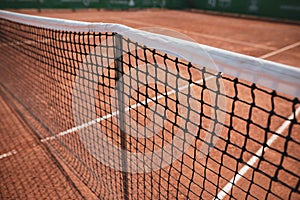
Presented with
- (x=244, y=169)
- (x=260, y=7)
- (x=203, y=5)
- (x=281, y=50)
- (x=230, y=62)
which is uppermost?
(x=203, y=5)

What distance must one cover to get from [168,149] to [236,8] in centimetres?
2412

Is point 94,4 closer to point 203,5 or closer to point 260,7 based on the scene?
point 203,5

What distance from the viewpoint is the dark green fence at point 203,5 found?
19.1 m

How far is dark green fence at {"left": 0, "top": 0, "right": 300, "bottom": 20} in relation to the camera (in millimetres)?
19062

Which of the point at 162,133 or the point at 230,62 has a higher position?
the point at 230,62

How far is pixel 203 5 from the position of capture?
26969mm

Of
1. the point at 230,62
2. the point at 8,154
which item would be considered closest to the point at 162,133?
the point at 230,62

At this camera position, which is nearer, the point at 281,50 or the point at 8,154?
the point at 8,154

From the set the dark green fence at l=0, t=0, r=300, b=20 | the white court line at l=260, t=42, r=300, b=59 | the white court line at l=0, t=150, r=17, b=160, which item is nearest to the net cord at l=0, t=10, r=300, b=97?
the white court line at l=0, t=150, r=17, b=160

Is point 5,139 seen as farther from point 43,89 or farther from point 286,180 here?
point 286,180

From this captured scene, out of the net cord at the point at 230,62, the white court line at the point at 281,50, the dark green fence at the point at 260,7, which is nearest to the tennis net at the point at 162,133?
the net cord at the point at 230,62

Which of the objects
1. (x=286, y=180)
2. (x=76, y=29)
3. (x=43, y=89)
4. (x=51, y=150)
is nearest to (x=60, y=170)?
(x=51, y=150)

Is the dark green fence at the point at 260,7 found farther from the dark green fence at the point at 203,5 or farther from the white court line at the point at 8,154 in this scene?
the white court line at the point at 8,154

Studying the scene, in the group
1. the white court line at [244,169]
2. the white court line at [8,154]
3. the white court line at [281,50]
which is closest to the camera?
the white court line at [244,169]
